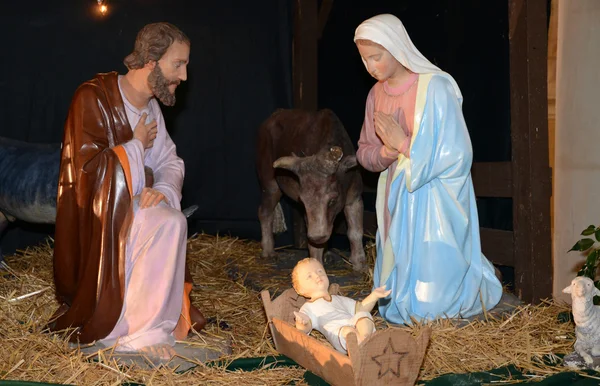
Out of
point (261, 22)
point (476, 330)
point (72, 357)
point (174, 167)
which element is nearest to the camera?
point (72, 357)

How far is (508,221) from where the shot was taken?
563 centimetres

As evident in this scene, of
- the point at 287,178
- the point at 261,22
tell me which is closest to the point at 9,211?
the point at 287,178

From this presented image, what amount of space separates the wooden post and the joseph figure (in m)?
3.35

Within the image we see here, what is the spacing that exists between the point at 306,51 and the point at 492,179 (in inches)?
111

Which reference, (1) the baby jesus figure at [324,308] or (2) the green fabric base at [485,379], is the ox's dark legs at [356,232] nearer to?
(1) the baby jesus figure at [324,308]

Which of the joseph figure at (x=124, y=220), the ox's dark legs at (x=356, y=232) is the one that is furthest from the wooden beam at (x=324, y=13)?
the joseph figure at (x=124, y=220)

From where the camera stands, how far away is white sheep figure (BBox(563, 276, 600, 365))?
139 inches

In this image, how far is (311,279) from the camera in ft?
12.4

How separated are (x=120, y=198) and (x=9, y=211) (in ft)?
8.57

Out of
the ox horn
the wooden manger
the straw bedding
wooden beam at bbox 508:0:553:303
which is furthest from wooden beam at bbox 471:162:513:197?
the wooden manger

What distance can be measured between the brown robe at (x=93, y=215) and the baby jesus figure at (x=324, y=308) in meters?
0.83

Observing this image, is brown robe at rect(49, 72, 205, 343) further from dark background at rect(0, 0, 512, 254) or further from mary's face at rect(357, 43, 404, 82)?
dark background at rect(0, 0, 512, 254)

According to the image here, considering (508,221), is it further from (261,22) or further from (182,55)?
(261,22)

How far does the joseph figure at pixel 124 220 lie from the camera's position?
12.8 ft
